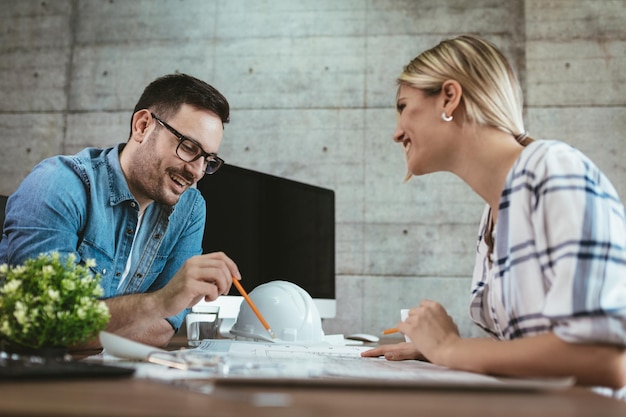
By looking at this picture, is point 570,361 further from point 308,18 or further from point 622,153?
point 308,18

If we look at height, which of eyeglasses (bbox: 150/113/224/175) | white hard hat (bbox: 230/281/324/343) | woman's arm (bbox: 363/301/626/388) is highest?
eyeglasses (bbox: 150/113/224/175)

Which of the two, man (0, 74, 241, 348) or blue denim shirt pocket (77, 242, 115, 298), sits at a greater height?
man (0, 74, 241, 348)

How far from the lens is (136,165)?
5.80ft

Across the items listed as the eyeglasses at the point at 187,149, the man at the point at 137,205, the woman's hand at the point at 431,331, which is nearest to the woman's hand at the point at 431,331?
the woman's hand at the point at 431,331

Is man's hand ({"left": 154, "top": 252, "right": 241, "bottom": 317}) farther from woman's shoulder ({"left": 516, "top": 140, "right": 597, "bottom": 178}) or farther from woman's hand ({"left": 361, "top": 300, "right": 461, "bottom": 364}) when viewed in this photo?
woman's shoulder ({"left": 516, "top": 140, "right": 597, "bottom": 178})

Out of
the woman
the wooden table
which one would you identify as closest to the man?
the woman

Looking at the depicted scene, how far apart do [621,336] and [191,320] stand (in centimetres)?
136

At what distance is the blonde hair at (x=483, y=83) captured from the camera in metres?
1.17

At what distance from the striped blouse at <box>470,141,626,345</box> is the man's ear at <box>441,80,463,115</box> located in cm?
22

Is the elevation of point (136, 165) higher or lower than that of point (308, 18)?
lower

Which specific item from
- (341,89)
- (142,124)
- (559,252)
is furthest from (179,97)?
(341,89)

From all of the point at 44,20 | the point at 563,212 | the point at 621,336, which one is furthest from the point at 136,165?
the point at 44,20

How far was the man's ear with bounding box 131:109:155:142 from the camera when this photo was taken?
5.85 feet

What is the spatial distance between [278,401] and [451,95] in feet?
2.70
